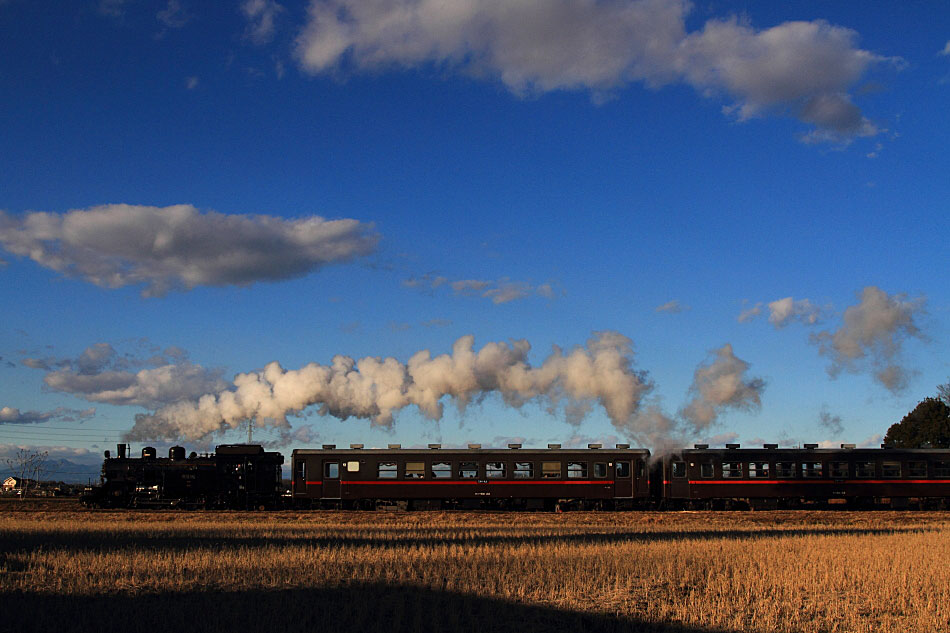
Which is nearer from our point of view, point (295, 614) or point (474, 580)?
point (295, 614)

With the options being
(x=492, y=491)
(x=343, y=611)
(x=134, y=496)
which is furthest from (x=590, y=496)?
(x=343, y=611)

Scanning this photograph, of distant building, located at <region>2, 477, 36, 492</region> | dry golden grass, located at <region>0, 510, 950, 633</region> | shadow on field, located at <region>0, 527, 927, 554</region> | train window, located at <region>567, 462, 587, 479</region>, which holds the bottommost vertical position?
distant building, located at <region>2, 477, 36, 492</region>

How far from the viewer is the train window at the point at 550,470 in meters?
48.2

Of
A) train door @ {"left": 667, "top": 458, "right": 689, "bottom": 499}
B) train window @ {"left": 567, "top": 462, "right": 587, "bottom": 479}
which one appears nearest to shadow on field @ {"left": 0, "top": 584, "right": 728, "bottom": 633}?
train window @ {"left": 567, "top": 462, "right": 587, "bottom": 479}

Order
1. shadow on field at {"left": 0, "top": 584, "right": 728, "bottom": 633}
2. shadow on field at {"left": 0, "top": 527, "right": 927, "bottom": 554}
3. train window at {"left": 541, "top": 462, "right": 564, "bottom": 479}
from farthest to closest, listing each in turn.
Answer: train window at {"left": 541, "top": 462, "right": 564, "bottom": 479} < shadow on field at {"left": 0, "top": 527, "right": 927, "bottom": 554} < shadow on field at {"left": 0, "top": 584, "right": 728, "bottom": 633}

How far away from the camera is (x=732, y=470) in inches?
1923

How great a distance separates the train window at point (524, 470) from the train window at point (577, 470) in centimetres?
210

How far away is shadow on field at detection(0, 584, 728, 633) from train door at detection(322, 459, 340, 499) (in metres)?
30.1

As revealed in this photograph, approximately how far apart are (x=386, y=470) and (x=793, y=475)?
75.3ft

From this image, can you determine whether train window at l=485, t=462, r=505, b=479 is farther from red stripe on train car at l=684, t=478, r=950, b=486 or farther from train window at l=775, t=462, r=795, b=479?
train window at l=775, t=462, r=795, b=479

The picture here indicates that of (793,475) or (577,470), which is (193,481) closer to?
(577,470)

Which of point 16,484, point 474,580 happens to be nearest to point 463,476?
point 474,580

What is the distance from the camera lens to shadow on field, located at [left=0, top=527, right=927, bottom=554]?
27172 mm

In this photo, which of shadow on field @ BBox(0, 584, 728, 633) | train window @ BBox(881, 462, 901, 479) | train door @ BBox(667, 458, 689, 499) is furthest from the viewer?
train window @ BBox(881, 462, 901, 479)
